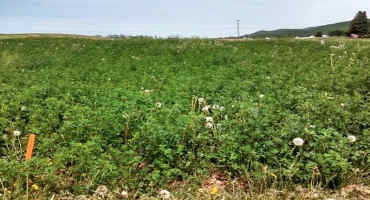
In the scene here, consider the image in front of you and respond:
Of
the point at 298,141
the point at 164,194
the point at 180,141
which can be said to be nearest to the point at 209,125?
the point at 180,141

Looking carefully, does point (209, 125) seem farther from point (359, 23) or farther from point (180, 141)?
point (359, 23)

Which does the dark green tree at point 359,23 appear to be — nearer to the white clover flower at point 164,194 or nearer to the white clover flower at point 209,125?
the white clover flower at point 209,125

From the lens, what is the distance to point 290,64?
7.80m

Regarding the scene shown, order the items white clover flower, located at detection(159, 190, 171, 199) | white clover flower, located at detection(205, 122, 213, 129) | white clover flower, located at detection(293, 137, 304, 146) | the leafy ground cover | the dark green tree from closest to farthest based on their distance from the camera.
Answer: white clover flower, located at detection(159, 190, 171, 199), the leafy ground cover, white clover flower, located at detection(293, 137, 304, 146), white clover flower, located at detection(205, 122, 213, 129), the dark green tree

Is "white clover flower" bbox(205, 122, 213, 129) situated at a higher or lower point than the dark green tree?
lower

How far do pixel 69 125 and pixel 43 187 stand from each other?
3.26ft

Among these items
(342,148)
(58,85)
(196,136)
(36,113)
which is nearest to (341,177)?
(342,148)

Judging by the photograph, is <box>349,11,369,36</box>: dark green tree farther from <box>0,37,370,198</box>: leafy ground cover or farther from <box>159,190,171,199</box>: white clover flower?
<box>159,190,171,199</box>: white clover flower

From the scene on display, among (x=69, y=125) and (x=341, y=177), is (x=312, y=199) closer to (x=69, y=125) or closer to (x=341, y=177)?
(x=341, y=177)

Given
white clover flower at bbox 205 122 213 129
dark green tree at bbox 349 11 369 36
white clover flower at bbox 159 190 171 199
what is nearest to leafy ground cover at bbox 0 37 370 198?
white clover flower at bbox 205 122 213 129

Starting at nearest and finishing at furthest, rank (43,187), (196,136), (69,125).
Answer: (43,187) → (196,136) → (69,125)

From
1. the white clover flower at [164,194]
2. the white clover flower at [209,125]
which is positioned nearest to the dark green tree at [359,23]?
the white clover flower at [209,125]

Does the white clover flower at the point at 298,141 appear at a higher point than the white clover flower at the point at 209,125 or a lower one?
lower

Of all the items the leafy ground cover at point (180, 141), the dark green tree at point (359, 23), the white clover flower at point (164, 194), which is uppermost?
the dark green tree at point (359, 23)
